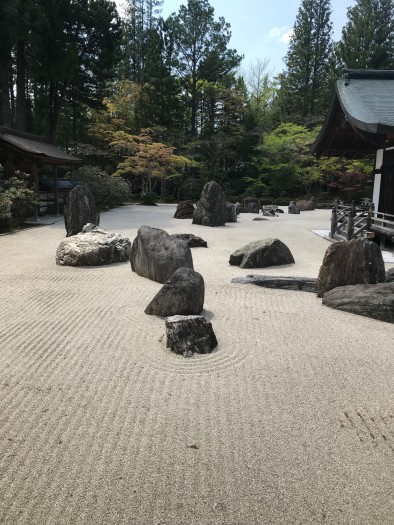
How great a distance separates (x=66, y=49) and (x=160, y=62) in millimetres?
9292

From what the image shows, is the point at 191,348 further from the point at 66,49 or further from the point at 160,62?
the point at 160,62

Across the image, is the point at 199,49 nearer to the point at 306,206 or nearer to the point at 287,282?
the point at 306,206

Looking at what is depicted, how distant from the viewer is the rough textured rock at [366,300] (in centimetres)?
459

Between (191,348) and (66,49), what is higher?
(66,49)

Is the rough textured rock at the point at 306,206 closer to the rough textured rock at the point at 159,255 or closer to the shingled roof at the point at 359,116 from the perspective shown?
the shingled roof at the point at 359,116

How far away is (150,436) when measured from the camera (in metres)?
2.45

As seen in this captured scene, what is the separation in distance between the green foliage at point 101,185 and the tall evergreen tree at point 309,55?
1944cm

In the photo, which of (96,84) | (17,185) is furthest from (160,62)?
(17,185)

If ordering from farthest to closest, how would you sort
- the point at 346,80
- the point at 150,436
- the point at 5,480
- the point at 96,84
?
1. the point at 96,84
2. the point at 346,80
3. the point at 150,436
4. the point at 5,480

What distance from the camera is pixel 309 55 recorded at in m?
33.2

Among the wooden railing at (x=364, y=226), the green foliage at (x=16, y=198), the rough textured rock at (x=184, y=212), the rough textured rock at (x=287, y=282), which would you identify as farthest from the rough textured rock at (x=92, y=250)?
the rough textured rock at (x=184, y=212)

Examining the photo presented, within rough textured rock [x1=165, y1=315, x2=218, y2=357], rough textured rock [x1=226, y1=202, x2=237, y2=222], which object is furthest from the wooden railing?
rough textured rock [x1=165, y1=315, x2=218, y2=357]

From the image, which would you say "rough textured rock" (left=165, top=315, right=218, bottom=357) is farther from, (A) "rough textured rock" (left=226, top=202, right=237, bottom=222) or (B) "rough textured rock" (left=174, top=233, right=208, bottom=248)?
(A) "rough textured rock" (left=226, top=202, right=237, bottom=222)

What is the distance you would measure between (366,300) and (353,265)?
29.4 inches
